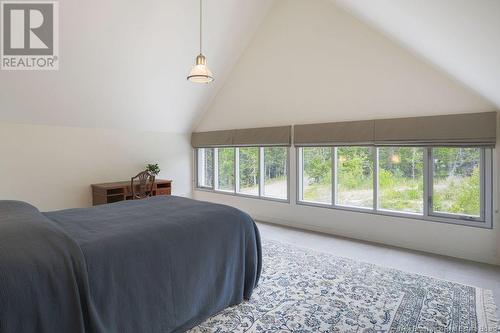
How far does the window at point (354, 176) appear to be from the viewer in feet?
13.4

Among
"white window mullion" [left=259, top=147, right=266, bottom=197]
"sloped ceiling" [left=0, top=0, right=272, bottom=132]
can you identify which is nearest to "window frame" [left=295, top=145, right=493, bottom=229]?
"white window mullion" [left=259, top=147, right=266, bottom=197]

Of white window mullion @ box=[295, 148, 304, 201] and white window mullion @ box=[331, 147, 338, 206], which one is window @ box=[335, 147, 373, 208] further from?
white window mullion @ box=[295, 148, 304, 201]

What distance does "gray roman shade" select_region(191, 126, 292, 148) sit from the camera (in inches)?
187

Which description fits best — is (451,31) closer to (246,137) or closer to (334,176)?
(334,176)

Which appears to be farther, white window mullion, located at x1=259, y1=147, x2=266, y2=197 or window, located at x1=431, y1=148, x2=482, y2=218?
white window mullion, located at x1=259, y1=147, x2=266, y2=197

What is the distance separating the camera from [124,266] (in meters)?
1.70

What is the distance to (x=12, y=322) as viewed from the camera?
1.26 metres

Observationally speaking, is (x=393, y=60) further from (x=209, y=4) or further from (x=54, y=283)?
(x=54, y=283)

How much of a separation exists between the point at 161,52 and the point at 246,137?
6.60 feet

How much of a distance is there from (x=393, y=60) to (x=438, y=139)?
3.82 feet

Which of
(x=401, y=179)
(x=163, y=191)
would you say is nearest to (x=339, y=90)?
(x=401, y=179)

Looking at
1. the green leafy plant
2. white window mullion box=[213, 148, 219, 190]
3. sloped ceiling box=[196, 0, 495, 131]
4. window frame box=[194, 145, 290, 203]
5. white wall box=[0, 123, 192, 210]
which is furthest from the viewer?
white window mullion box=[213, 148, 219, 190]

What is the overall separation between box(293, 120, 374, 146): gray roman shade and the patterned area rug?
1735mm

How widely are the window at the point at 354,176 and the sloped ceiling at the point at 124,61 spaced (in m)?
2.61
